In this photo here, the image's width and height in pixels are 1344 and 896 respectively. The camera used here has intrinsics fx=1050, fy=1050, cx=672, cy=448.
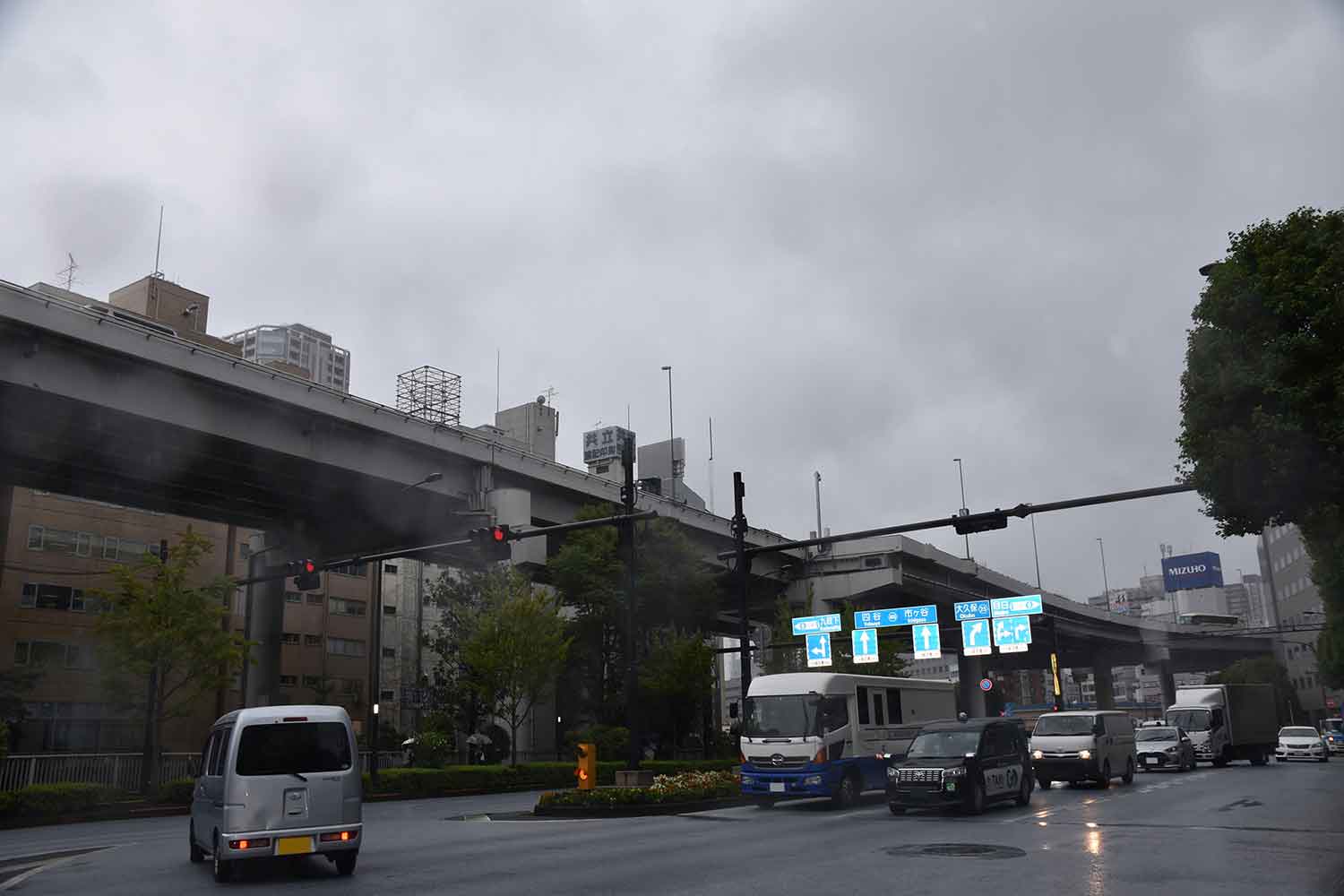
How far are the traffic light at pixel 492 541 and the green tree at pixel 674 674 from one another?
75.6ft

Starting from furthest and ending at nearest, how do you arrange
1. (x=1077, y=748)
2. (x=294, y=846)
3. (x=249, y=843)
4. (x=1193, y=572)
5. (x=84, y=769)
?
(x=1193, y=572)
(x=84, y=769)
(x=1077, y=748)
(x=294, y=846)
(x=249, y=843)

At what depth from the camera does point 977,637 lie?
45.4 meters

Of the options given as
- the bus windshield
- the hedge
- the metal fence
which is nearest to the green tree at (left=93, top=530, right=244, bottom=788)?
the metal fence

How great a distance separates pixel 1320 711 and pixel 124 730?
111 m

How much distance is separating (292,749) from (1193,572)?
141 m

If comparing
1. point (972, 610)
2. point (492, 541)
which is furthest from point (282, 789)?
point (972, 610)

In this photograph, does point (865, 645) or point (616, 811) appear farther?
point (865, 645)

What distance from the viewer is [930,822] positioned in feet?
60.6

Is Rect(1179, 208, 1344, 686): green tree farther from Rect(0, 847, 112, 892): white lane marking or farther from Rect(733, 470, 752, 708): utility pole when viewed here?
Rect(0, 847, 112, 892): white lane marking

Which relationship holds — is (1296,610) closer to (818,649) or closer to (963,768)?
(818,649)

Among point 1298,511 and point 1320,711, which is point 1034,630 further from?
point 1298,511

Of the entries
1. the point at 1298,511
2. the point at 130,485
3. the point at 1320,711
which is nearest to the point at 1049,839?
the point at 1298,511

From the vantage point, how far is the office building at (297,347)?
13812 centimetres

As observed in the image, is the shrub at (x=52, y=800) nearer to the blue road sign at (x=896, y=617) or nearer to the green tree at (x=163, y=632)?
the green tree at (x=163, y=632)
